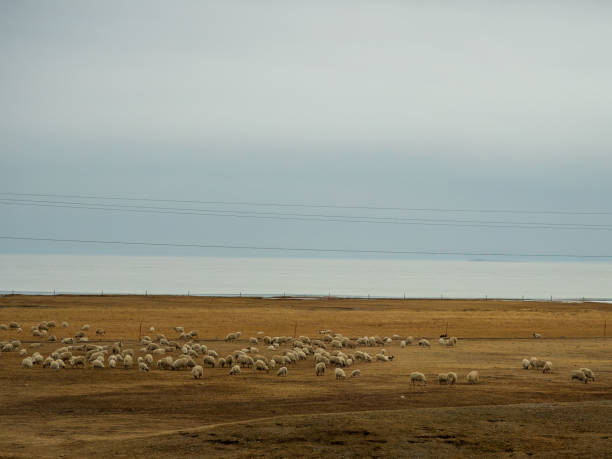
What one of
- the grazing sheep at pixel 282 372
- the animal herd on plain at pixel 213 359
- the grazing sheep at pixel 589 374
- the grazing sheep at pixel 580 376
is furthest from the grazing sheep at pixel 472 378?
the grazing sheep at pixel 282 372

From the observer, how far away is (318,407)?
85.0 ft

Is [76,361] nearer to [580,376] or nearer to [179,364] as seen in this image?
[179,364]

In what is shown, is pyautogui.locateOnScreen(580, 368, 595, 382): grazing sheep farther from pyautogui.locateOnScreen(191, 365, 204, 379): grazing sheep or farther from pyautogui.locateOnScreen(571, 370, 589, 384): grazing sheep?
pyautogui.locateOnScreen(191, 365, 204, 379): grazing sheep

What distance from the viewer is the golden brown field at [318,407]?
61.4 feet

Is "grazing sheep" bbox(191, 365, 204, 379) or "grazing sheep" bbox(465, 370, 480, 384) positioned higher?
"grazing sheep" bbox(465, 370, 480, 384)

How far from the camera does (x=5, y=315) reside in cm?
6919

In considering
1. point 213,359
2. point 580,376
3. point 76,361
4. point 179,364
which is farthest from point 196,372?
point 580,376

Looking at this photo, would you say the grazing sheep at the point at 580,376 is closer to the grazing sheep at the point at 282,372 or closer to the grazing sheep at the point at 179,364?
the grazing sheep at the point at 282,372

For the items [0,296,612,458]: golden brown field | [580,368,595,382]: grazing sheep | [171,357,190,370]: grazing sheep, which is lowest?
[0,296,612,458]: golden brown field

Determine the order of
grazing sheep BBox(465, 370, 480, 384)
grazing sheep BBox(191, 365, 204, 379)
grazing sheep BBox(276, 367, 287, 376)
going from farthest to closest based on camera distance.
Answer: grazing sheep BBox(276, 367, 287, 376) → grazing sheep BBox(191, 365, 204, 379) → grazing sheep BBox(465, 370, 480, 384)

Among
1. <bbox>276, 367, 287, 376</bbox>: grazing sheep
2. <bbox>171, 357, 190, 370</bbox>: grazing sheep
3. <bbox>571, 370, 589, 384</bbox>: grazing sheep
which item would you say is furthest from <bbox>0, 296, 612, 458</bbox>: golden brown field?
<bbox>171, 357, 190, 370</bbox>: grazing sheep

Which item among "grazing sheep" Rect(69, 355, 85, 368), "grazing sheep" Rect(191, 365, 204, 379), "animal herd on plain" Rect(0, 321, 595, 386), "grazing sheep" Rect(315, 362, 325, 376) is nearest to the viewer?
"grazing sheep" Rect(191, 365, 204, 379)

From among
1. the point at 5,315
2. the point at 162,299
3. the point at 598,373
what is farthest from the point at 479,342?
the point at 162,299

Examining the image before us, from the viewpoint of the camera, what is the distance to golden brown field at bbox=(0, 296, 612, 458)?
1872cm
